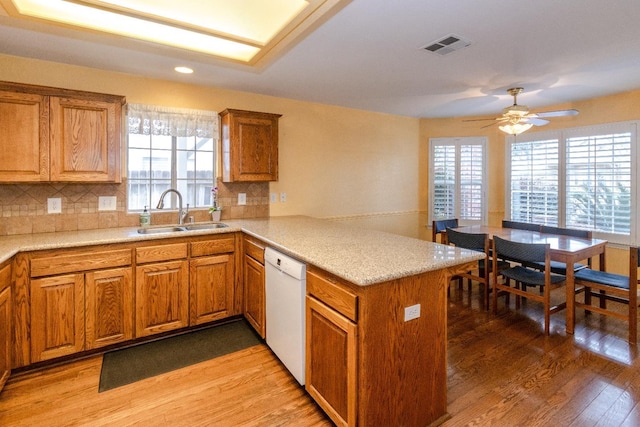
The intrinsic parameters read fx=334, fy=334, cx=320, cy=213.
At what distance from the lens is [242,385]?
217 centimetres

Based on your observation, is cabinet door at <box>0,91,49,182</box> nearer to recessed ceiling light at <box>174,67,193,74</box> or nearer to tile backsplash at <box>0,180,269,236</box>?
tile backsplash at <box>0,180,269,236</box>

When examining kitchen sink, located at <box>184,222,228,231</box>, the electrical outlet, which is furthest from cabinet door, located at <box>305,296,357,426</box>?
kitchen sink, located at <box>184,222,228,231</box>

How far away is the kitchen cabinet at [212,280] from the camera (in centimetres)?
284

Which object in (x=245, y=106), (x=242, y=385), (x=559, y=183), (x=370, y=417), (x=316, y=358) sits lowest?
(x=242, y=385)

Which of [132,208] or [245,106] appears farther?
[245,106]

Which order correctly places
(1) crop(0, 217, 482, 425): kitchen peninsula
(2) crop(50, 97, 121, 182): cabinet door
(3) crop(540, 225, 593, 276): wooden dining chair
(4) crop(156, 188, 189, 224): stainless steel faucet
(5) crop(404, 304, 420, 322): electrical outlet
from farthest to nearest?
(3) crop(540, 225, 593, 276): wooden dining chair
(4) crop(156, 188, 189, 224): stainless steel faucet
(2) crop(50, 97, 121, 182): cabinet door
(5) crop(404, 304, 420, 322): electrical outlet
(1) crop(0, 217, 482, 425): kitchen peninsula

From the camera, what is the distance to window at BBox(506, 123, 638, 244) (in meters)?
3.69

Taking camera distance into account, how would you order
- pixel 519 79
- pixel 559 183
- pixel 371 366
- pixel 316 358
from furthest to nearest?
pixel 559 183
pixel 519 79
pixel 316 358
pixel 371 366

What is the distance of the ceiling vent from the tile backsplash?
2555mm

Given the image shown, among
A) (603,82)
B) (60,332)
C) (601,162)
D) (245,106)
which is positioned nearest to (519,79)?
(603,82)

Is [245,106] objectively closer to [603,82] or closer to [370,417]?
[370,417]

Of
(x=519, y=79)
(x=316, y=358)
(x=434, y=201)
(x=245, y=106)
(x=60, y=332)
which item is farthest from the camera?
(x=434, y=201)

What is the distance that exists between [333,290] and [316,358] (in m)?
0.47

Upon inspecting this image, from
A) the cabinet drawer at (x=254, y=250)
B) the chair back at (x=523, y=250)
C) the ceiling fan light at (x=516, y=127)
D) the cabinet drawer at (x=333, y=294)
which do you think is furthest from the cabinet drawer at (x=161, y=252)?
the ceiling fan light at (x=516, y=127)
